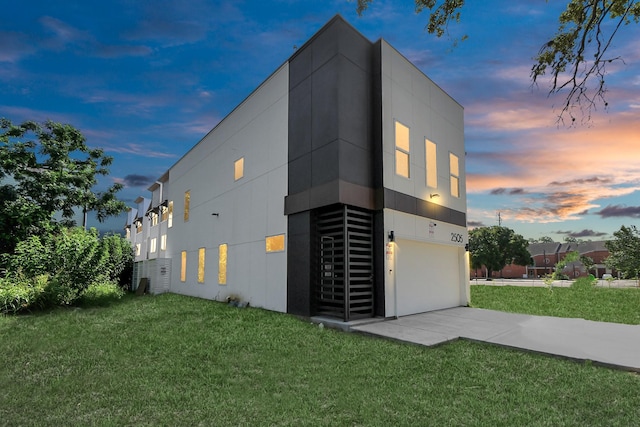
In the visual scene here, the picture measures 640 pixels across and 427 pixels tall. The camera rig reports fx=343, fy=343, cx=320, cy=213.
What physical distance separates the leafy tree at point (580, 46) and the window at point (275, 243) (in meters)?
6.80

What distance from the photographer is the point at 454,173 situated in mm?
13172

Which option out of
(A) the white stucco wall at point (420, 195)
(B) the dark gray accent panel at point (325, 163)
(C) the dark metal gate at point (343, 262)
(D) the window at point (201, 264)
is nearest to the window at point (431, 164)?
(A) the white stucco wall at point (420, 195)

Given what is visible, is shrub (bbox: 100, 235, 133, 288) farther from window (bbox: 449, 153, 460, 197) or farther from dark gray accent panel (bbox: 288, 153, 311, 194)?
window (bbox: 449, 153, 460, 197)

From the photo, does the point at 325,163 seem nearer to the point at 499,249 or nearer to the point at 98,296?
the point at 98,296

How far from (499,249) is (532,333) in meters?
57.6

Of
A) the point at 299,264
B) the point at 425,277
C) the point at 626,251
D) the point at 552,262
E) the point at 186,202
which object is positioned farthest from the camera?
the point at 552,262

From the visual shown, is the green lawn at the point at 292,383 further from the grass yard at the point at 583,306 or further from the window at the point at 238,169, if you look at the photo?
the window at the point at 238,169

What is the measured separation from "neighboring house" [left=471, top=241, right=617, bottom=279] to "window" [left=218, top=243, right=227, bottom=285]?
6298 centimetres

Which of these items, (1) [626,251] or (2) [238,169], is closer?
(2) [238,169]

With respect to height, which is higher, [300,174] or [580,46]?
[580,46]

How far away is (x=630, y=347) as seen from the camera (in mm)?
6074

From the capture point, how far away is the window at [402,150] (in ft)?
33.2

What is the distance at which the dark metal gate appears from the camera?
28.2 feet

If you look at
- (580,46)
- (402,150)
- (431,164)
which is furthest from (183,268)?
(580,46)
